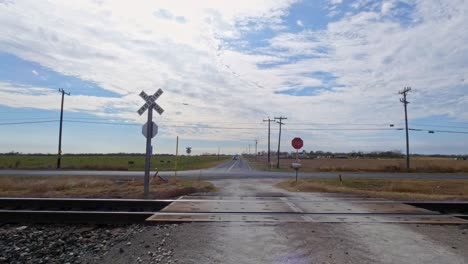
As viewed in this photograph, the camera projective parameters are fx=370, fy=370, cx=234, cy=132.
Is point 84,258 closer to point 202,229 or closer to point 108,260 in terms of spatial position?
point 108,260

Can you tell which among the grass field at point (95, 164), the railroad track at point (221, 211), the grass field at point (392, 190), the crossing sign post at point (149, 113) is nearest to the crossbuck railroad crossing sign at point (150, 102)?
the crossing sign post at point (149, 113)

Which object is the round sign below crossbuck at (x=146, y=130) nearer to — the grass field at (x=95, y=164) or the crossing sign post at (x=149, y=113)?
the crossing sign post at (x=149, y=113)

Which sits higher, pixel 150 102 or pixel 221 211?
pixel 150 102

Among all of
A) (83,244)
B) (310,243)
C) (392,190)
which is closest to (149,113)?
(83,244)

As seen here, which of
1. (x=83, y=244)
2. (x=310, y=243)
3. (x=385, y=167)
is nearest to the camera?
(x=310, y=243)

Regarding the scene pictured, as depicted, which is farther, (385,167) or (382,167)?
(382,167)

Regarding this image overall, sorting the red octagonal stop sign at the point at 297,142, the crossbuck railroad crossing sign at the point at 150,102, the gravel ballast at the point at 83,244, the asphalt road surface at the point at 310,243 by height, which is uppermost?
the crossbuck railroad crossing sign at the point at 150,102

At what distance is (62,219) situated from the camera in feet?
29.3

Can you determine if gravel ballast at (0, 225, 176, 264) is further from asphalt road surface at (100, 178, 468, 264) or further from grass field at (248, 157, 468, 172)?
grass field at (248, 157, 468, 172)

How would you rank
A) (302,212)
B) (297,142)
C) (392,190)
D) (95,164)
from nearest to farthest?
1. (302,212)
2. (392,190)
3. (297,142)
4. (95,164)

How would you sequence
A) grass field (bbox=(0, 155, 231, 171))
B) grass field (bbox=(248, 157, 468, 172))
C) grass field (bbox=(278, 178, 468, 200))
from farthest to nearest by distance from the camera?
grass field (bbox=(248, 157, 468, 172)) → grass field (bbox=(0, 155, 231, 171)) → grass field (bbox=(278, 178, 468, 200))

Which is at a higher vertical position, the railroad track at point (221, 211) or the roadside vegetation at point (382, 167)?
the roadside vegetation at point (382, 167)

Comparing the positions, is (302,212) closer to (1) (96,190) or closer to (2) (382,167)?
(1) (96,190)

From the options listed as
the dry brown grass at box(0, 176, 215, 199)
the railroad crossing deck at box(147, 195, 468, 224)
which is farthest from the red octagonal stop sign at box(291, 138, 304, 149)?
the railroad crossing deck at box(147, 195, 468, 224)
